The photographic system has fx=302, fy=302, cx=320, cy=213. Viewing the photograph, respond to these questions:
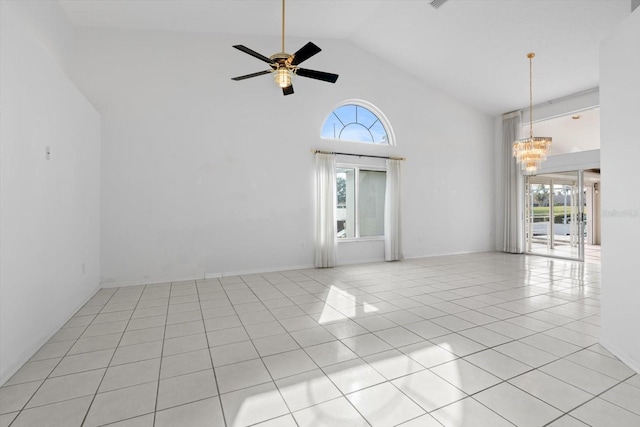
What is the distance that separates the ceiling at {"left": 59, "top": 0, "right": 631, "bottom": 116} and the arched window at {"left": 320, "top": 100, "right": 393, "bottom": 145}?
48.5 inches

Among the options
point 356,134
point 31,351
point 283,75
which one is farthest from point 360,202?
point 31,351

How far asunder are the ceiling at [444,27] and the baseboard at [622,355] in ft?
14.7

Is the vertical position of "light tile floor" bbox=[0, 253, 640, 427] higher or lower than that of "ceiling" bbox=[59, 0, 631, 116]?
lower

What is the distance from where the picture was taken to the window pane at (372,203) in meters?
6.68

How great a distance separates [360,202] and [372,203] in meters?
0.34

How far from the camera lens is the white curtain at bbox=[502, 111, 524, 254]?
25.1 feet

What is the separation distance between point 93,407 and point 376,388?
1.72 meters

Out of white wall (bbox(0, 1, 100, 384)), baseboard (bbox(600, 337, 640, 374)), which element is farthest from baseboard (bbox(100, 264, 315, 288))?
baseboard (bbox(600, 337, 640, 374))

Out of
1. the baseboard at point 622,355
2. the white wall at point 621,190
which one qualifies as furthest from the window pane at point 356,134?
the baseboard at point 622,355

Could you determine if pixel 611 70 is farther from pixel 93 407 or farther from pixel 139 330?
pixel 139 330

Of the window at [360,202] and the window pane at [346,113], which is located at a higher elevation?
the window pane at [346,113]

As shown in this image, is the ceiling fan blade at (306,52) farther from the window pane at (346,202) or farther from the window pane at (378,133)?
the window pane at (378,133)

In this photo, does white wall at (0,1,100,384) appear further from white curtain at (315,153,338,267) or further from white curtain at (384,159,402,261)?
white curtain at (384,159,402,261)

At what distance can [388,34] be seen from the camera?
5.82m
